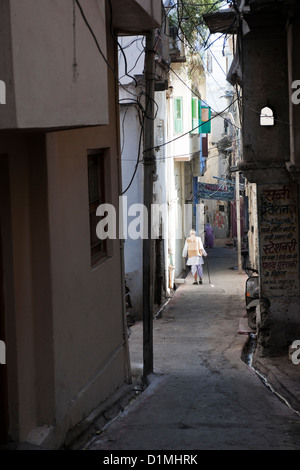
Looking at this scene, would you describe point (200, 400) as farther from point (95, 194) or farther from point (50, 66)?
point (50, 66)

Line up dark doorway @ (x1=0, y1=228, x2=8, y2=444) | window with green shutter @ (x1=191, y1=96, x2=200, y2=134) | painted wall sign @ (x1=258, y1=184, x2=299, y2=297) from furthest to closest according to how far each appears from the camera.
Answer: window with green shutter @ (x1=191, y1=96, x2=200, y2=134) → painted wall sign @ (x1=258, y1=184, x2=299, y2=297) → dark doorway @ (x1=0, y1=228, x2=8, y2=444)

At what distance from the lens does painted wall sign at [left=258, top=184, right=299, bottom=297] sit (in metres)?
12.0

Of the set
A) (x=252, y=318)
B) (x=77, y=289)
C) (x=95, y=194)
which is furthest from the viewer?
(x=252, y=318)

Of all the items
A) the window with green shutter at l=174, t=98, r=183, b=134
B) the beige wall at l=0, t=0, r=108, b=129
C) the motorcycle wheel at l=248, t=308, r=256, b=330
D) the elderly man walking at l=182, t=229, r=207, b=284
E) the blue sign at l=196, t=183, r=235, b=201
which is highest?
the window with green shutter at l=174, t=98, r=183, b=134

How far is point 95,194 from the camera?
8938mm

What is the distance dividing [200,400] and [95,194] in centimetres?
305

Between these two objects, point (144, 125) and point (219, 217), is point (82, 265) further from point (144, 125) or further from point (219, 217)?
point (219, 217)

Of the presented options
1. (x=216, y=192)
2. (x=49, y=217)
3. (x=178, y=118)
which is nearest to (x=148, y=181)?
(x=49, y=217)

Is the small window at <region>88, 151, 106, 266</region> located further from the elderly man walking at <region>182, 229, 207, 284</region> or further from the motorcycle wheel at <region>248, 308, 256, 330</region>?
the elderly man walking at <region>182, 229, 207, 284</region>

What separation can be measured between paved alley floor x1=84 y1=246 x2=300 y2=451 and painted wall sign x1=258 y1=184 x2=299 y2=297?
1.55 meters

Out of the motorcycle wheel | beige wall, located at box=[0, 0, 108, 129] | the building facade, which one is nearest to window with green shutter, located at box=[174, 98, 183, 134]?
the motorcycle wheel

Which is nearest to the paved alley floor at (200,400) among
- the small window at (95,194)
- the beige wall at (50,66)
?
the small window at (95,194)

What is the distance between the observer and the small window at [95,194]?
865cm

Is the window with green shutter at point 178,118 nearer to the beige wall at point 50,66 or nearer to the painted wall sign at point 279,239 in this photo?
the painted wall sign at point 279,239
